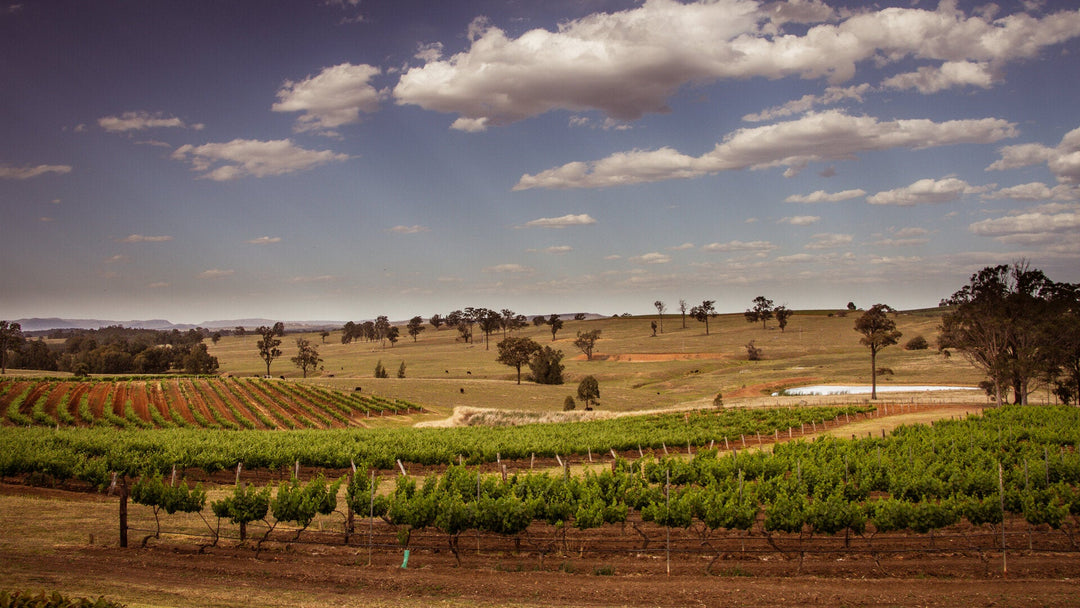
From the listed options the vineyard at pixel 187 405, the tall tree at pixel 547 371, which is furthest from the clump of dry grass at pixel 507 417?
the tall tree at pixel 547 371

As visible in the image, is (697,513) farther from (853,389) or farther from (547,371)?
(547,371)

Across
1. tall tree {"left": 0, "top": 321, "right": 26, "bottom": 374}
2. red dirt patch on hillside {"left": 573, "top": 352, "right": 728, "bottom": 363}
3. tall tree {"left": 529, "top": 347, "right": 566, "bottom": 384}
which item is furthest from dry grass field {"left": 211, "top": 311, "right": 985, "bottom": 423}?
tall tree {"left": 0, "top": 321, "right": 26, "bottom": 374}

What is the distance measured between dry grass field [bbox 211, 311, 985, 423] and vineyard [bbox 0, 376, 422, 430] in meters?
8.34

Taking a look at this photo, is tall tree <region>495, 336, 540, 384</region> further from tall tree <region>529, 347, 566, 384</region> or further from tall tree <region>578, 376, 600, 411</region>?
tall tree <region>578, 376, 600, 411</region>

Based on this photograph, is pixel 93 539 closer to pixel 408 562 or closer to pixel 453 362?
pixel 408 562

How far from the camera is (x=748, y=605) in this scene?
59.7 feet

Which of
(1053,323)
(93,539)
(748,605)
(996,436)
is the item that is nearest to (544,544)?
(748,605)

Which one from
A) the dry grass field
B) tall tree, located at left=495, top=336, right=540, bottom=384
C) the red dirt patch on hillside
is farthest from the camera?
the red dirt patch on hillside

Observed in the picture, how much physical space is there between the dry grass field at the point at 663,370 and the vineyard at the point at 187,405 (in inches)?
328

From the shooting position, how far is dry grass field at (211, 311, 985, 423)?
89.3 metres

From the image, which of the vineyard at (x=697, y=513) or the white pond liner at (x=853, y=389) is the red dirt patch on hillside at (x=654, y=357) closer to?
the white pond liner at (x=853, y=389)

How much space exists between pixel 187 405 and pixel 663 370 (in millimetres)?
84837

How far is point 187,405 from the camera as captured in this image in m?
71.1

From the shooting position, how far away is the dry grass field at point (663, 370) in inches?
3516
